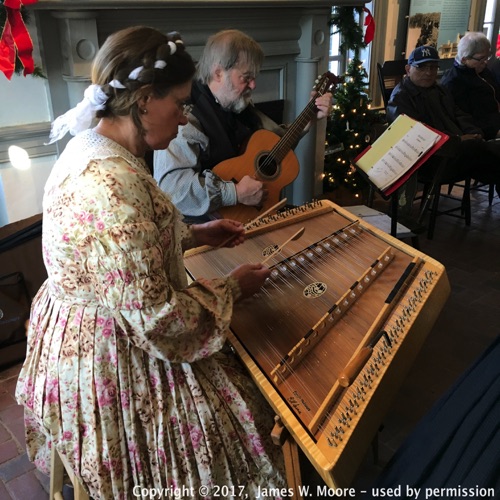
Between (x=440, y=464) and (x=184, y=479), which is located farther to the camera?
(x=184, y=479)

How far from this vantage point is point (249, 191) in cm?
217

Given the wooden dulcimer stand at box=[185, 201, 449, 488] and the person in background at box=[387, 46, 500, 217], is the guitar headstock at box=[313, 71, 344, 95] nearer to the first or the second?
the wooden dulcimer stand at box=[185, 201, 449, 488]

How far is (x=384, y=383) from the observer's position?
108cm

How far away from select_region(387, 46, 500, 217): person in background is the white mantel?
2.30 ft

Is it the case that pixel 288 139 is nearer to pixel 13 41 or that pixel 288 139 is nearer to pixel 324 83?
pixel 324 83

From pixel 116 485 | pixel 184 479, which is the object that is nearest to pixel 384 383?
pixel 184 479

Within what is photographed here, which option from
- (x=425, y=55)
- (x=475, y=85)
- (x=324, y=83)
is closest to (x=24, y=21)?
(x=324, y=83)

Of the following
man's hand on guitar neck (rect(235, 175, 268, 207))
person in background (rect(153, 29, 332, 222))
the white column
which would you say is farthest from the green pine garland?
the white column

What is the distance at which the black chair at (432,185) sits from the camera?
11.8 ft

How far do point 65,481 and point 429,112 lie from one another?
3.67 meters

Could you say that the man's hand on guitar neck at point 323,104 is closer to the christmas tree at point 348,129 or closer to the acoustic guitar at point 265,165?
the acoustic guitar at point 265,165

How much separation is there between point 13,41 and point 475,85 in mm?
3796

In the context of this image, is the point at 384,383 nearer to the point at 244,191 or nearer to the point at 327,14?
the point at 244,191

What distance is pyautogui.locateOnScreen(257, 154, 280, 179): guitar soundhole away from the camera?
235 centimetres
